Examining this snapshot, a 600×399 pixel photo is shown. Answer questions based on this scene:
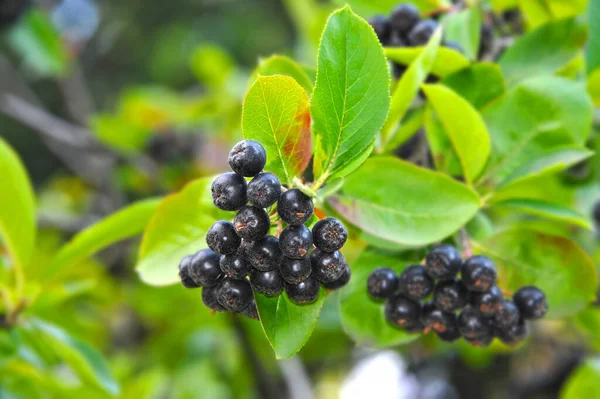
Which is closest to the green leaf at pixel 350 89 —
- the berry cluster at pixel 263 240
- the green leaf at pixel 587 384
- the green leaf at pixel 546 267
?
the berry cluster at pixel 263 240

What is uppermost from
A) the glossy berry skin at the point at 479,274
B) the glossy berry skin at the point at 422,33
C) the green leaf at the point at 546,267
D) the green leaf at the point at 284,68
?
the green leaf at the point at 284,68

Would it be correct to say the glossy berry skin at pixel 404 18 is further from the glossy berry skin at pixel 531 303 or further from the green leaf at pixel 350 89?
the glossy berry skin at pixel 531 303

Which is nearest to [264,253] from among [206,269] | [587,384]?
[206,269]

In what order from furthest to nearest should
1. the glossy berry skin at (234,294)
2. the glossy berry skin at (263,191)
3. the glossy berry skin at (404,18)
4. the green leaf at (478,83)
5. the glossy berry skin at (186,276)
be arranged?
the glossy berry skin at (404,18) → the green leaf at (478,83) → the glossy berry skin at (186,276) → the glossy berry skin at (234,294) → the glossy berry skin at (263,191)

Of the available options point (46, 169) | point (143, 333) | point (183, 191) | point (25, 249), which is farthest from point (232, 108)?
point (46, 169)

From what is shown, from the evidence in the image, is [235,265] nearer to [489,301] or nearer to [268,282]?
[268,282]

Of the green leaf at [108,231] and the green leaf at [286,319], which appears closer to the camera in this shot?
the green leaf at [286,319]

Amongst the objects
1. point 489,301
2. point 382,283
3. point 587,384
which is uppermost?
point 382,283
